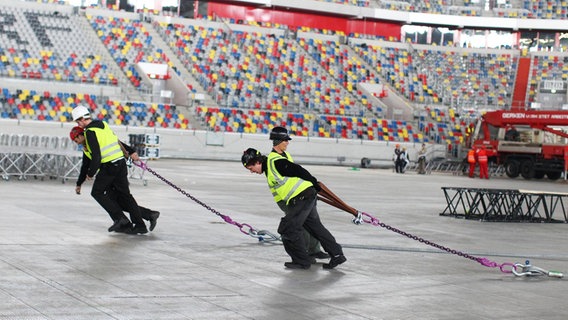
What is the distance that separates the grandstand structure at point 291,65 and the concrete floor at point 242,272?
35269 millimetres

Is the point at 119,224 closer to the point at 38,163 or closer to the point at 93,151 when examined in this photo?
the point at 93,151

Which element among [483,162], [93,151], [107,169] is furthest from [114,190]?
[483,162]

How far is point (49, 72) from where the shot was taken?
53156mm

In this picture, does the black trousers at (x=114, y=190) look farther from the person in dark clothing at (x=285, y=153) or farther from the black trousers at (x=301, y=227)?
the black trousers at (x=301, y=227)

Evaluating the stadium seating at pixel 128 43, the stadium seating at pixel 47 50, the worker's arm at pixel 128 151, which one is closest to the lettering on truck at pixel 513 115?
the stadium seating at pixel 128 43

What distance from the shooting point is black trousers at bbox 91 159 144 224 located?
547 inches

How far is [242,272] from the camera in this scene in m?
11.0

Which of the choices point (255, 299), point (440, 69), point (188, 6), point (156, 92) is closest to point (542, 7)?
point (440, 69)

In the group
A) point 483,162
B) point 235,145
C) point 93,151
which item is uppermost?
point 93,151

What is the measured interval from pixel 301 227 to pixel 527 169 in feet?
131

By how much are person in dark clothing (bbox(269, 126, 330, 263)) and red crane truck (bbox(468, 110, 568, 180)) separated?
122 ft

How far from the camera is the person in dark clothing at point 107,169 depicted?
1387 cm

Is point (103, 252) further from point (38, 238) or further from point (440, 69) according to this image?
point (440, 69)

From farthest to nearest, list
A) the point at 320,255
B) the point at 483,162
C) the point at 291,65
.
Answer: the point at 291,65 < the point at 483,162 < the point at 320,255
